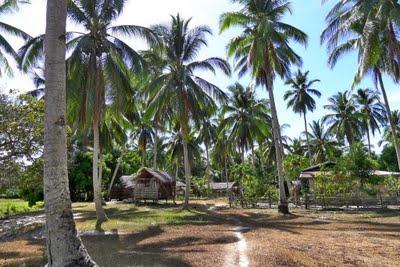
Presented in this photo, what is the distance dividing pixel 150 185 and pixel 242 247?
2808 centimetres

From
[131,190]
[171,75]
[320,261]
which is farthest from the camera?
[131,190]

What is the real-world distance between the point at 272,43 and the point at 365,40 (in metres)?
7.59

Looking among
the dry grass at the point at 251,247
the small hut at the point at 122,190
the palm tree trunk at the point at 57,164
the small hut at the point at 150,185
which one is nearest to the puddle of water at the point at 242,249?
the dry grass at the point at 251,247

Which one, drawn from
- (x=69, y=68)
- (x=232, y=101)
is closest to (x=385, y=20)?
(x=69, y=68)

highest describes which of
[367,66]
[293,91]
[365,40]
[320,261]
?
[293,91]

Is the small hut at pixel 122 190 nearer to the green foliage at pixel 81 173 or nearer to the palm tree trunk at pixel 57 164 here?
the green foliage at pixel 81 173

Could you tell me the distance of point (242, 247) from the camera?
37.6ft

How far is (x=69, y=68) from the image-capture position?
19922mm

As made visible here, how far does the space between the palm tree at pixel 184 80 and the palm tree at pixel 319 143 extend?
3283 cm

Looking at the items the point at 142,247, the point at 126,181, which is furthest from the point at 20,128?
the point at 126,181

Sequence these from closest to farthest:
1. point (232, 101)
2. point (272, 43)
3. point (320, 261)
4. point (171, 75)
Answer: point (320, 261) → point (272, 43) → point (171, 75) → point (232, 101)

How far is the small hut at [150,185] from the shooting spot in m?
38.5

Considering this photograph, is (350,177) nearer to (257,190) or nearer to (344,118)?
(257,190)

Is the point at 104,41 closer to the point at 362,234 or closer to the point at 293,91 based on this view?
the point at 362,234
